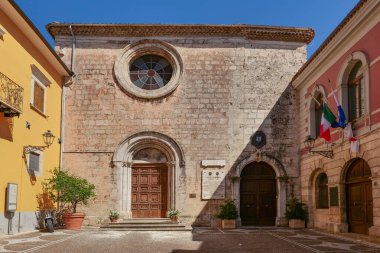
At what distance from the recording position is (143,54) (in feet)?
61.2

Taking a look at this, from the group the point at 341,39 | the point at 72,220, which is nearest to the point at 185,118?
the point at 72,220

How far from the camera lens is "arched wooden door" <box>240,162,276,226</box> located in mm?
17766

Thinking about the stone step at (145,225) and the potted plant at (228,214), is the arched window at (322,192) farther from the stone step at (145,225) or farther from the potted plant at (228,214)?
the stone step at (145,225)

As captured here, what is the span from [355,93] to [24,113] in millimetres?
9601

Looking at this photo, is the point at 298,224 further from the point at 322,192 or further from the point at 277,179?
A: the point at 277,179

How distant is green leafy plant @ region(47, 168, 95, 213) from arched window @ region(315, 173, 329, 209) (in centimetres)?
780

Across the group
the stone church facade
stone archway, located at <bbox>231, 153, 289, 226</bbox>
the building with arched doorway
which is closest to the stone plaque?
the stone church facade

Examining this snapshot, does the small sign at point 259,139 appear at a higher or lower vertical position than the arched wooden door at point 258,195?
higher

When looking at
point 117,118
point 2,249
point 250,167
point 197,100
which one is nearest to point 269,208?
point 250,167

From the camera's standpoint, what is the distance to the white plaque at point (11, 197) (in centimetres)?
1259

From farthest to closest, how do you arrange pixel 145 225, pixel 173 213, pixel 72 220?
pixel 173 213 → pixel 145 225 → pixel 72 220

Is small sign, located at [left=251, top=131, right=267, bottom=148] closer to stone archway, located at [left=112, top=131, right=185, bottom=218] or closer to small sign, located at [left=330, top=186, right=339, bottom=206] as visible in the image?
stone archway, located at [left=112, top=131, right=185, bottom=218]

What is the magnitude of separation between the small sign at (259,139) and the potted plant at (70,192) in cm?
620

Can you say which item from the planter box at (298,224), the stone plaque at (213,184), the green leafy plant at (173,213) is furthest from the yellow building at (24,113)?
the planter box at (298,224)
